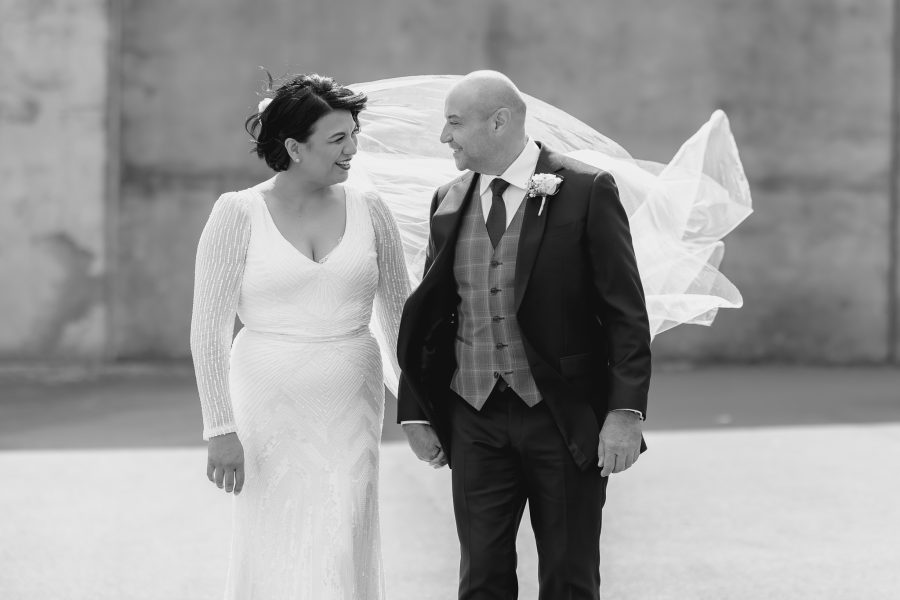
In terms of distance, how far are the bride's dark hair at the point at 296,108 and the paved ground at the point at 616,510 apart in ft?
7.07

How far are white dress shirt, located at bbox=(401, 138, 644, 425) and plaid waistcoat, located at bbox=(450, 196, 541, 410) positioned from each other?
3 centimetres

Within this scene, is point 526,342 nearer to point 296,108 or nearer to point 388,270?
point 388,270

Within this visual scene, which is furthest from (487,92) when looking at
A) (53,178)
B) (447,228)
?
(53,178)

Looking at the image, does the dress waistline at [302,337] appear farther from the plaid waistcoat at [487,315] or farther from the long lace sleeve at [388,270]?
the plaid waistcoat at [487,315]

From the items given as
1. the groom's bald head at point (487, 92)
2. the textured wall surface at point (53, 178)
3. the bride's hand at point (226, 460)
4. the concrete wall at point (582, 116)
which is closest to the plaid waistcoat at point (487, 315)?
the groom's bald head at point (487, 92)

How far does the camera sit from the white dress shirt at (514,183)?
11.4 feet

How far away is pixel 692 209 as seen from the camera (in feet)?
14.3

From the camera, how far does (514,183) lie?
11.4ft

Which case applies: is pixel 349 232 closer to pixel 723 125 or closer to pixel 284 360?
pixel 284 360

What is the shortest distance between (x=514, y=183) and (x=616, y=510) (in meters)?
3.61

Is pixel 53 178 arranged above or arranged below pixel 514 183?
above

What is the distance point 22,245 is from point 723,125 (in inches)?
434

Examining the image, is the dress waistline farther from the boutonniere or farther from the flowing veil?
the boutonniere

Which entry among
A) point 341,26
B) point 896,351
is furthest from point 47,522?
point 896,351
